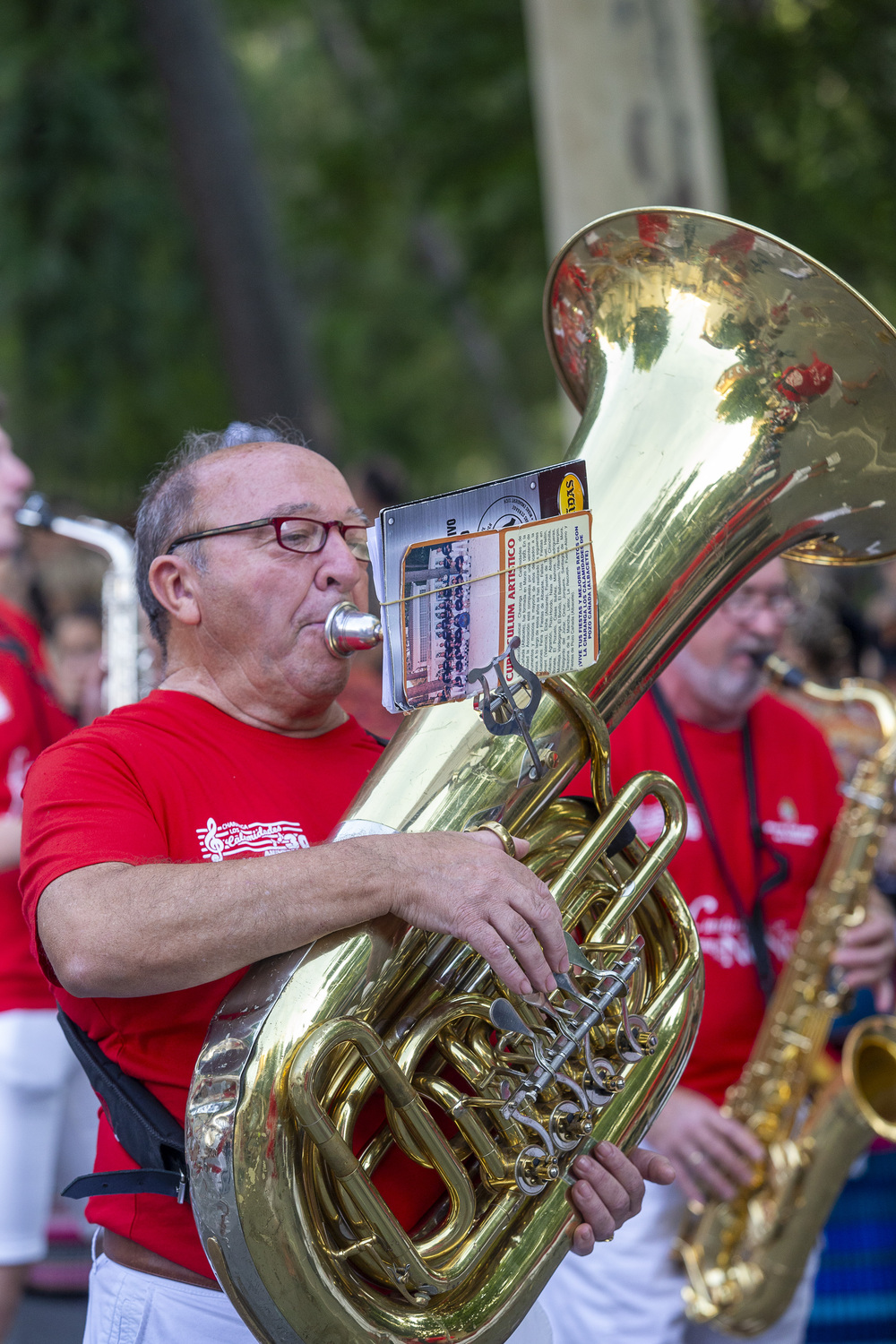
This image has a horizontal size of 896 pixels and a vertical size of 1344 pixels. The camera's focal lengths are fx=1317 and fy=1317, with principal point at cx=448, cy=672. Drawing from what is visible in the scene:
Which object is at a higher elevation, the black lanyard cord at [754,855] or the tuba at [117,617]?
the tuba at [117,617]

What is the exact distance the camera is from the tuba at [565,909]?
1.43 meters

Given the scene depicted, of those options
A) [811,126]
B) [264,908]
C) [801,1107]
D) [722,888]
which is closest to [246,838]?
[264,908]

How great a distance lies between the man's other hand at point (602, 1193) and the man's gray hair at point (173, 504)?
93 centimetres

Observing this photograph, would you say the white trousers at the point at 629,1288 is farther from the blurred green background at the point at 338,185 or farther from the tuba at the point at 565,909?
the blurred green background at the point at 338,185

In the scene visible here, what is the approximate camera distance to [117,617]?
350 cm

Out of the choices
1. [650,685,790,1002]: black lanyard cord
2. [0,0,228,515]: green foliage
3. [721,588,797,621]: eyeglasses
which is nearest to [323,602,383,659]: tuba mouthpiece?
[650,685,790,1002]: black lanyard cord

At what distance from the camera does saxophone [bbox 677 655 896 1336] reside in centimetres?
267

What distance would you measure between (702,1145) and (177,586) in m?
1.55

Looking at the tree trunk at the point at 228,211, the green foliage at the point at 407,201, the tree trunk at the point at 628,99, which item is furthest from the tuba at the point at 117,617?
the green foliage at the point at 407,201

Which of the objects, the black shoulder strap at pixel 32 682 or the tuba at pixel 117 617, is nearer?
the black shoulder strap at pixel 32 682

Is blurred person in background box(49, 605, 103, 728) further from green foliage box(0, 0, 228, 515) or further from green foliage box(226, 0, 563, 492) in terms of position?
green foliage box(226, 0, 563, 492)

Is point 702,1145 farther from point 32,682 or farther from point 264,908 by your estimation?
point 32,682

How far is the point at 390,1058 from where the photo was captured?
4.85 feet

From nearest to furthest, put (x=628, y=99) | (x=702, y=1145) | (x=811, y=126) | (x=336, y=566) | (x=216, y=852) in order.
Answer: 1. (x=216, y=852)
2. (x=336, y=566)
3. (x=702, y=1145)
4. (x=628, y=99)
5. (x=811, y=126)
